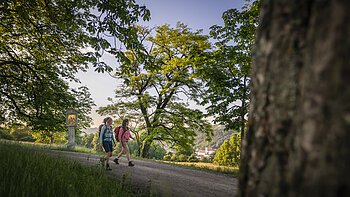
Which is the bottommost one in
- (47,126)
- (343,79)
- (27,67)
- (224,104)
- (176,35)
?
(47,126)

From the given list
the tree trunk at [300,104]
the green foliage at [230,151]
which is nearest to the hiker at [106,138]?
the tree trunk at [300,104]

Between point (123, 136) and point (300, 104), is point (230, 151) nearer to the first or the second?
point (123, 136)

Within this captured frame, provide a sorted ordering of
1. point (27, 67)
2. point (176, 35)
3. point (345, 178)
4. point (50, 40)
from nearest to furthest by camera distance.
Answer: point (345, 178)
point (50, 40)
point (27, 67)
point (176, 35)

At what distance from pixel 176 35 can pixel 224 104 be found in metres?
12.1

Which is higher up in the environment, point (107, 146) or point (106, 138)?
point (106, 138)

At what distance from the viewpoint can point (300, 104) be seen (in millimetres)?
659

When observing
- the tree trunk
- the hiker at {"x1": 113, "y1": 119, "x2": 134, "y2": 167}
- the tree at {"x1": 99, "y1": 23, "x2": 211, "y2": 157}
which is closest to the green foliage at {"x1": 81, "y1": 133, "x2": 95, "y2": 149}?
the tree at {"x1": 99, "y1": 23, "x2": 211, "y2": 157}

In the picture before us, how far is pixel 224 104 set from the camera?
1029 cm

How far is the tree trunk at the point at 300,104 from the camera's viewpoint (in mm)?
545

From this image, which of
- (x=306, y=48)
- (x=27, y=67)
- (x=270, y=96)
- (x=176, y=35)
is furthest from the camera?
(x=176, y=35)

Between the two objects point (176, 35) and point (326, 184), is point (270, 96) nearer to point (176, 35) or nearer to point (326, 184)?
point (326, 184)

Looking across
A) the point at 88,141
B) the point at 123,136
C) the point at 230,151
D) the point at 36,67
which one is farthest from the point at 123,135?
the point at 88,141

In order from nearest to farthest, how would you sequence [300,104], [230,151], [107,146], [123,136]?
[300,104], [107,146], [123,136], [230,151]

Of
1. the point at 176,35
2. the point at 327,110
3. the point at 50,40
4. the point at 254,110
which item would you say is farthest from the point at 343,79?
the point at 176,35
